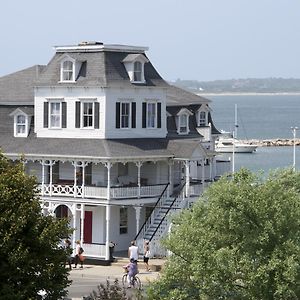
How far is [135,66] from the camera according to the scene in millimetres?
57906

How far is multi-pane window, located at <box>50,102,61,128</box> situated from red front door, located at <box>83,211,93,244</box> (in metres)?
4.45

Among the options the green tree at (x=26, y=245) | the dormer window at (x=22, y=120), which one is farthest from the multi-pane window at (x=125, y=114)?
the green tree at (x=26, y=245)

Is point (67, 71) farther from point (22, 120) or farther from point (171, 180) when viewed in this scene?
point (171, 180)

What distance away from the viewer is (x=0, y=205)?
33094mm

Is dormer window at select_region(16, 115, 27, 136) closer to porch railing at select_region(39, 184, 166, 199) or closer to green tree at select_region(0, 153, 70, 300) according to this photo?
porch railing at select_region(39, 184, 166, 199)

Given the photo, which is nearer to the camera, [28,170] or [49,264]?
[49,264]

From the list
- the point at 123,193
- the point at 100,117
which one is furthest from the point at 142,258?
the point at 100,117

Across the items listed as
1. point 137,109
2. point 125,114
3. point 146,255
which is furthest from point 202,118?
point 146,255

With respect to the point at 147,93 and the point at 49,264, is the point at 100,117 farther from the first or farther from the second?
the point at 49,264

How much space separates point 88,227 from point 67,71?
6.88m

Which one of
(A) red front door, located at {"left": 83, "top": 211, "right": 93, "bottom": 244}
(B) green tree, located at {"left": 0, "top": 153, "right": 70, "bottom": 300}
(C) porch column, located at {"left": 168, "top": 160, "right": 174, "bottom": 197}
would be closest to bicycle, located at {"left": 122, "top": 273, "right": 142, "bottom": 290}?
(A) red front door, located at {"left": 83, "top": 211, "right": 93, "bottom": 244}

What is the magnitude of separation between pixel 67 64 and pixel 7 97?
4550 mm

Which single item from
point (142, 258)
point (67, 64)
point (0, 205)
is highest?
point (67, 64)

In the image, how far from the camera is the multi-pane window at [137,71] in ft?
190
